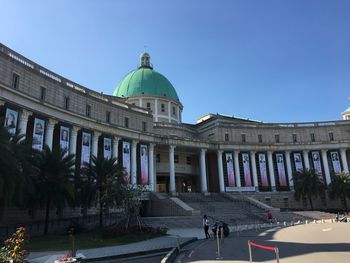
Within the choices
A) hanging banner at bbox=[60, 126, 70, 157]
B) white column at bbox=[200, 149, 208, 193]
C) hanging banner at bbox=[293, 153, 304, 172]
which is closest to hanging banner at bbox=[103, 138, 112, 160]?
hanging banner at bbox=[60, 126, 70, 157]

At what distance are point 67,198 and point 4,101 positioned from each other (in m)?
11.3

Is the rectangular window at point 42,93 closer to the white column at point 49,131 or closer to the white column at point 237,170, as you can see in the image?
the white column at point 49,131

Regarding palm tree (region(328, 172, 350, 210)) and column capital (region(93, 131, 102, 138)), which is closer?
column capital (region(93, 131, 102, 138))

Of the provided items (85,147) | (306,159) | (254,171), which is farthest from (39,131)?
(306,159)

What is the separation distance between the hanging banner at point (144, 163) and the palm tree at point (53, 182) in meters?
18.2

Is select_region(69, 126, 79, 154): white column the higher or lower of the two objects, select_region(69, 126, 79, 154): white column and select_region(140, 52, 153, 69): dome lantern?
the lower

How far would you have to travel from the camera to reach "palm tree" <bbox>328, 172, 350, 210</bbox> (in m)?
54.4

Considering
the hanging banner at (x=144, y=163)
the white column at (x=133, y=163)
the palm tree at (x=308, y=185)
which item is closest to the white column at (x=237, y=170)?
the palm tree at (x=308, y=185)

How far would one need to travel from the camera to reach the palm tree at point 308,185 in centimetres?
5516

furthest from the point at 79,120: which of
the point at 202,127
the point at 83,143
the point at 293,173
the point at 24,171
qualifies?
the point at 293,173

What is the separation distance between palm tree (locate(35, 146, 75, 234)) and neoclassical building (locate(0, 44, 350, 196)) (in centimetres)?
590

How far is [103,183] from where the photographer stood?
31.5 metres

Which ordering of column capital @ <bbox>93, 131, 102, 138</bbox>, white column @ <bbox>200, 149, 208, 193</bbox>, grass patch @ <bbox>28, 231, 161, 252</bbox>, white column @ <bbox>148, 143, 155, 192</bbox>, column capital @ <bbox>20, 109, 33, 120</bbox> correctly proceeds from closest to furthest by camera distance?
grass patch @ <bbox>28, 231, 161, 252</bbox> → column capital @ <bbox>20, 109, 33, 120</bbox> → column capital @ <bbox>93, 131, 102, 138</bbox> → white column @ <bbox>148, 143, 155, 192</bbox> → white column @ <bbox>200, 149, 208, 193</bbox>

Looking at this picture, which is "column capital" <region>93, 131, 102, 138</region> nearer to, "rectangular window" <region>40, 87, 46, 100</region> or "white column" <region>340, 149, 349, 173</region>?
"rectangular window" <region>40, 87, 46, 100</region>
